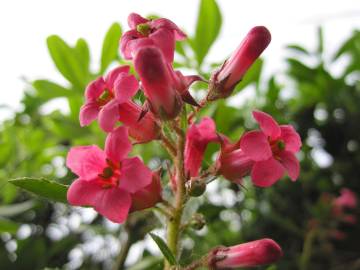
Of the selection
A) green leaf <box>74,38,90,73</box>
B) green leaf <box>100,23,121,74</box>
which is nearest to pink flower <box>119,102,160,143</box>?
green leaf <box>100,23,121,74</box>

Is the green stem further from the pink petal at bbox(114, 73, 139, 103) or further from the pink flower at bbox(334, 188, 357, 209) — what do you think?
the pink flower at bbox(334, 188, 357, 209)

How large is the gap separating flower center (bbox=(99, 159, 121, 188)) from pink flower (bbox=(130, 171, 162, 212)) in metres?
0.07

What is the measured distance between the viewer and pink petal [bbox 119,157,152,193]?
127 cm

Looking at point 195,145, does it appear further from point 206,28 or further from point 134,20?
point 206,28

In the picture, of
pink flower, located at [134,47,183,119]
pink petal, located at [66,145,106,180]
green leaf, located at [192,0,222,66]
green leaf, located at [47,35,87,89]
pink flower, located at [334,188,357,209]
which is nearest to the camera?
pink flower, located at [134,47,183,119]

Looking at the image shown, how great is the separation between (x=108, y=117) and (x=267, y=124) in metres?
0.47

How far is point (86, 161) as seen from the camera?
1.36m

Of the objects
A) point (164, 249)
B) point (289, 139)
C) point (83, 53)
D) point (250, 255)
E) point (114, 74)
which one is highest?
point (114, 74)

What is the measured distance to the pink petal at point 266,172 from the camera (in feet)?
4.47

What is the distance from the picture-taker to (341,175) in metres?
3.27

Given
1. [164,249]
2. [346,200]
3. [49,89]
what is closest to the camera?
[164,249]

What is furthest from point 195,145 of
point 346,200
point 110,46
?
point 346,200

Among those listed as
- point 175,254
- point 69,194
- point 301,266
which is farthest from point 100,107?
point 301,266

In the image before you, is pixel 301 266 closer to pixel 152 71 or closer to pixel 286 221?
pixel 286 221
